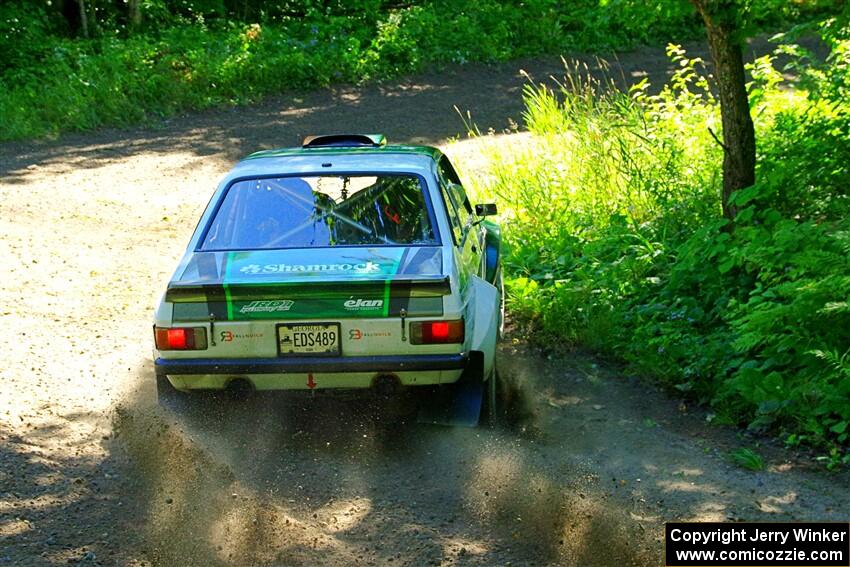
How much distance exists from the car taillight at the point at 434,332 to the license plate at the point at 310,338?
16.4 inches

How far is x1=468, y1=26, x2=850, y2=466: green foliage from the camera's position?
661 cm

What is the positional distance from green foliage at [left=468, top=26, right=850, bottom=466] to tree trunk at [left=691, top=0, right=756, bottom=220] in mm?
218

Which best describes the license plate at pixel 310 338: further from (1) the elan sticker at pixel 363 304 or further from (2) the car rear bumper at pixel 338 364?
(1) the elan sticker at pixel 363 304

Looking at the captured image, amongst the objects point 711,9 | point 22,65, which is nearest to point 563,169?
point 711,9

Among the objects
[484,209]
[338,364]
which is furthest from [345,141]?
[338,364]

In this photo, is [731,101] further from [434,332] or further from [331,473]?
[331,473]

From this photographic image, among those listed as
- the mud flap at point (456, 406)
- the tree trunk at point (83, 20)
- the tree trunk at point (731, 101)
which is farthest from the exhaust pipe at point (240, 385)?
the tree trunk at point (83, 20)

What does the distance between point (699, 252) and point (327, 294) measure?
12.0 ft

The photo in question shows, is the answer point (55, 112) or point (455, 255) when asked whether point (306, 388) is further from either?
point (55, 112)

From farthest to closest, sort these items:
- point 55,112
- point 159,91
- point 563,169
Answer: point 159,91
point 55,112
point 563,169

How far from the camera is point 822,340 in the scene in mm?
6598

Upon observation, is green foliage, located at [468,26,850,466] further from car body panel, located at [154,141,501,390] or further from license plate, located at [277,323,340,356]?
license plate, located at [277,323,340,356]

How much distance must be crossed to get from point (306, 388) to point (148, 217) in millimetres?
7279

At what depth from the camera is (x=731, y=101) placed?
8.29m
